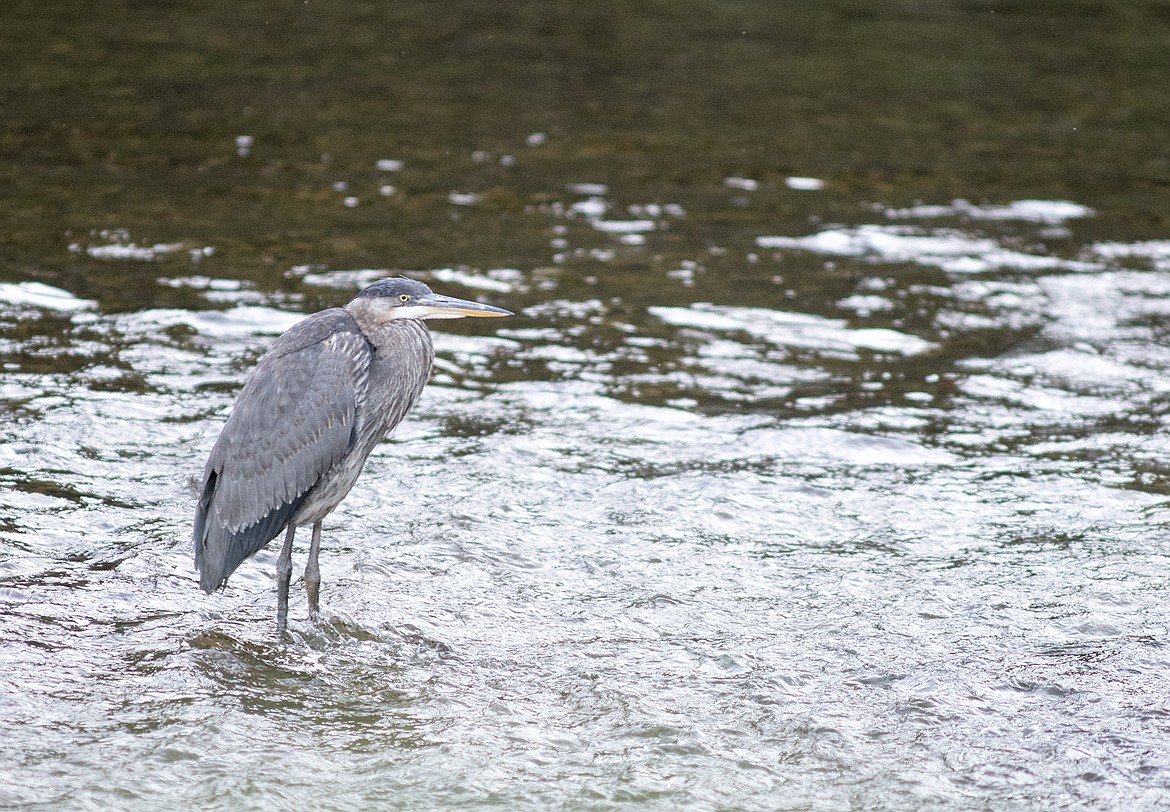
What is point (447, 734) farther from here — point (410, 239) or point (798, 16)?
point (798, 16)

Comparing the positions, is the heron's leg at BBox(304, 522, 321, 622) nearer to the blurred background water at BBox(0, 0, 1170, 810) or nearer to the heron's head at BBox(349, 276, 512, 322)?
the blurred background water at BBox(0, 0, 1170, 810)

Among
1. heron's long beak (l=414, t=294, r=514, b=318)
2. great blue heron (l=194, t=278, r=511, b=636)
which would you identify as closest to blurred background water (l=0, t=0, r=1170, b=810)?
great blue heron (l=194, t=278, r=511, b=636)

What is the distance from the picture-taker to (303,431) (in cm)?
567

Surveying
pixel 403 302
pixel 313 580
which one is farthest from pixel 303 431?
pixel 403 302

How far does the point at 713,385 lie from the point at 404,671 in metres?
3.72

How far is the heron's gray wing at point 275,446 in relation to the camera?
18.3ft

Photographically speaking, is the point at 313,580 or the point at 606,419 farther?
the point at 606,419

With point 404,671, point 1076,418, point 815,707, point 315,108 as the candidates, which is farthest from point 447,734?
point 315,108

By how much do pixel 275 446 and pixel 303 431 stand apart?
0.41 ft

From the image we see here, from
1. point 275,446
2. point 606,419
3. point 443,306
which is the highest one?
point 443,306

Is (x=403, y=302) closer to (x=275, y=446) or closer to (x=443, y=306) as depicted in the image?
(x=443, y=306)

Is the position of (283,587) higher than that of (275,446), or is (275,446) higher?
(275,446)

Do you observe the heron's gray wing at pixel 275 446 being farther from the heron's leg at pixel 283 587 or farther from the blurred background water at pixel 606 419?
the blurred background water at pixel 606 419

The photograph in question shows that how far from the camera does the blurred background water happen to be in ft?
15.8
